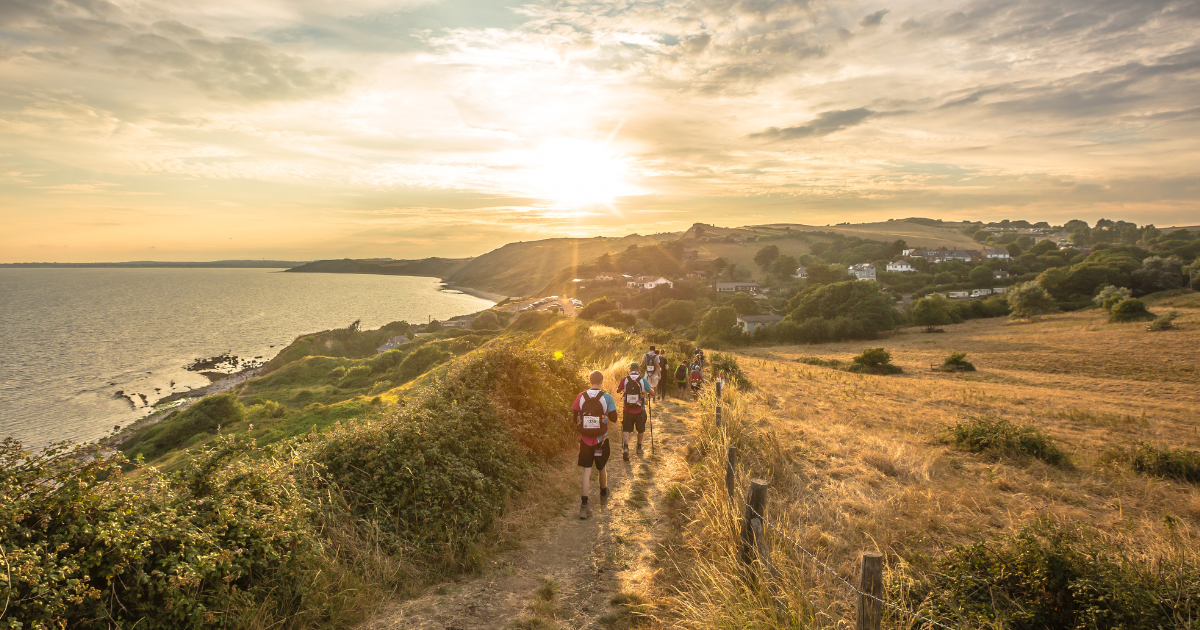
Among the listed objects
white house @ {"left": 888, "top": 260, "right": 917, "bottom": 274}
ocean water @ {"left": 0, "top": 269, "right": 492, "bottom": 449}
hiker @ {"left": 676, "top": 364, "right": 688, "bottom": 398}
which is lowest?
ocean water @ {"left": 0, "top": 269, "right": 492, "bottom": 449}

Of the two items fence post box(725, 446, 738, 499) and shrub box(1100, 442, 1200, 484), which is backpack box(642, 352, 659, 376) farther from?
shrub box(1100, 442, 1200, 484)

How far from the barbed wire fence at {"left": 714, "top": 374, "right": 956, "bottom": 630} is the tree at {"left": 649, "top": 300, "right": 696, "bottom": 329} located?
76069 mm

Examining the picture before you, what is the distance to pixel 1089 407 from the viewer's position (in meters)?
24.0

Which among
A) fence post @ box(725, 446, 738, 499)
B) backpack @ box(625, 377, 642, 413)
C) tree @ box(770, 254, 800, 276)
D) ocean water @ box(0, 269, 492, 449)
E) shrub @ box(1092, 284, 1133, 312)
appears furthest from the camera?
tree @ box(770, 254, 800, 276)

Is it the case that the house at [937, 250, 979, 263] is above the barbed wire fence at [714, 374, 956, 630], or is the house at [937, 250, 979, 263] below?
above

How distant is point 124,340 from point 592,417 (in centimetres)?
11669

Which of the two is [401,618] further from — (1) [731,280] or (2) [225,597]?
(1) [731,280]

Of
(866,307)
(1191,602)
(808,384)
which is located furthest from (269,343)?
(1191,602)

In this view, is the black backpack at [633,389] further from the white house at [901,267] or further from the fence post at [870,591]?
the white house at [901,267]

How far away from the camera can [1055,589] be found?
3.89 m

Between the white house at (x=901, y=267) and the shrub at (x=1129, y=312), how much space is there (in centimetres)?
5377

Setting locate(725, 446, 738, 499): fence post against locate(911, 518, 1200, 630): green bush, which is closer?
locate(911, 518, 1200, 630): green bush

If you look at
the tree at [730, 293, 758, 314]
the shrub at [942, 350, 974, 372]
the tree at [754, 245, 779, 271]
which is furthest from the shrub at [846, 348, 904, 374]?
the tree at [754, 245, 779, 271]

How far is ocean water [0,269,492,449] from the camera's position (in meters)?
46.7
